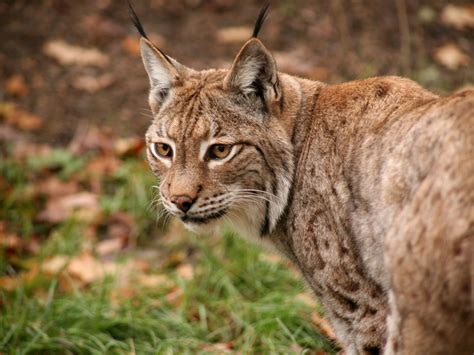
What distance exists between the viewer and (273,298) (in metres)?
5.41

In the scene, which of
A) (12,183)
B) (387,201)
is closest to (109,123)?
(12,183)

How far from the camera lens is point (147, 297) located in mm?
5645

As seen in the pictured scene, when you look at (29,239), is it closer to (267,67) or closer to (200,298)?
(200,298)

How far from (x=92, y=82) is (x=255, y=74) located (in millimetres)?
5215

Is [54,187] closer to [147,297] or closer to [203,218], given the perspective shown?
[147,297]

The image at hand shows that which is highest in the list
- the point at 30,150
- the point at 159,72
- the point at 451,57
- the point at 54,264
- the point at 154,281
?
the point at 451,57

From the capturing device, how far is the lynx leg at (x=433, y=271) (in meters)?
2.81

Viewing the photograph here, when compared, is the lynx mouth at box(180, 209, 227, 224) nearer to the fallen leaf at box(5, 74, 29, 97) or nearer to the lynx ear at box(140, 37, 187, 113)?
the lynx ear at box(140, 37, 187, 113)

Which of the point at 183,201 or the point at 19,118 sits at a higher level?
the point at 19,118

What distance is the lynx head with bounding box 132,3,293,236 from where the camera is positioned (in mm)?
4156

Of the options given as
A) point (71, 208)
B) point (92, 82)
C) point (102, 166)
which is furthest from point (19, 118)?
point (71, 208)

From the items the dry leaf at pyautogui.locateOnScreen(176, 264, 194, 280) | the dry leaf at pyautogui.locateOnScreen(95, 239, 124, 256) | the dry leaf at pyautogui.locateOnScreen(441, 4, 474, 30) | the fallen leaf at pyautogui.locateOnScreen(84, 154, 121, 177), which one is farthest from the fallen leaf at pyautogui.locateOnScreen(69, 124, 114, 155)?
the dry leaf at pyautogui.locateOnScreen(441, 4, 474, 30)

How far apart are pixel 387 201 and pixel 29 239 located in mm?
4159

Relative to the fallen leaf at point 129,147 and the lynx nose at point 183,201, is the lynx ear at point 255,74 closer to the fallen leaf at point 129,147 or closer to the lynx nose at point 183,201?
the lynx nose at point 183,201
